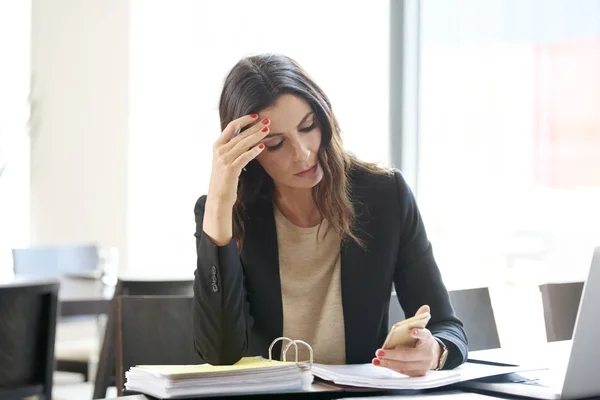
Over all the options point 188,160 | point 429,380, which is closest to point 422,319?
point 429,380

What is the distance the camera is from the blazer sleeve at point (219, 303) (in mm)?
1697

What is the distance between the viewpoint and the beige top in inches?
73.0

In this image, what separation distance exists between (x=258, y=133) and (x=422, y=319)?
512mm

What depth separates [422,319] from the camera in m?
1.42

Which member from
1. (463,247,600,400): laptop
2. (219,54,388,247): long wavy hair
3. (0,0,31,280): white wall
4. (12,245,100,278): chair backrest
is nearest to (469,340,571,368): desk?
(463,247,600,400): laptop

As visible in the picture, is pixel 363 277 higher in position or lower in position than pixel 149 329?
higher

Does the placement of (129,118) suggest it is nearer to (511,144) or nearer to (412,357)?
(511,144)

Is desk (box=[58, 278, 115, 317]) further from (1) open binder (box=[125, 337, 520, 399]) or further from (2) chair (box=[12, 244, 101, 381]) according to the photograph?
(1) open binder (box=[125, 337, 520, 399])

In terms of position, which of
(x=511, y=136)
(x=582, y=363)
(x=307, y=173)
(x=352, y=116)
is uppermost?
(x=352, y=116)

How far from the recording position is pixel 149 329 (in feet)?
6.87

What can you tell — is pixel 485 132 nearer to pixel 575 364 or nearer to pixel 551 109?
pixel 551 109

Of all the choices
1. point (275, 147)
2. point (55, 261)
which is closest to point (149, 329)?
point (275, 147)

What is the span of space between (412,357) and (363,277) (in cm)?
45

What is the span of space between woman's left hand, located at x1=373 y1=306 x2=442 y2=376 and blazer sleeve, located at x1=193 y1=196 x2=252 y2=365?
1.20 ft
